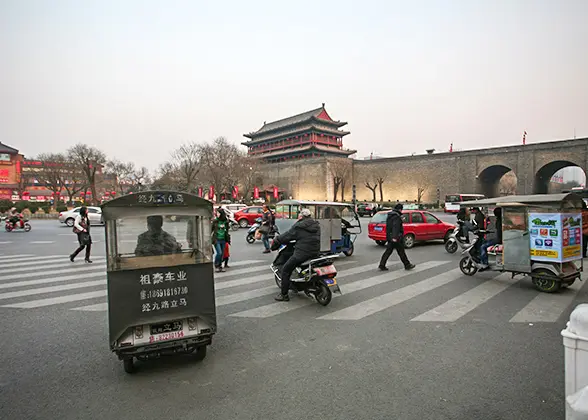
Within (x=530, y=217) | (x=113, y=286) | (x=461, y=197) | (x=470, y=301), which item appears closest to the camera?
(x=113, y=286)

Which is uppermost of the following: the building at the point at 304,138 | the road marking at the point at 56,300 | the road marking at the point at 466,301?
the building at the point at 304,138

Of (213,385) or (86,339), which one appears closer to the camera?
(213,385)

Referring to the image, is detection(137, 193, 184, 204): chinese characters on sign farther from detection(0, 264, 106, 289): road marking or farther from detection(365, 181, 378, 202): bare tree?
detection(365, 181, 378, 202): bare tree

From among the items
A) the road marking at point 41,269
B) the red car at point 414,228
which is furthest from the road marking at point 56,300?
the red car at point 414,228

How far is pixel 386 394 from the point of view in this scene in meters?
3.07

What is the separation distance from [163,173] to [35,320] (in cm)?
4837

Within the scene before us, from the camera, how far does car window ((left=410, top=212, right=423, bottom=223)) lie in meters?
12.9

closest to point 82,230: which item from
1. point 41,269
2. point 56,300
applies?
point 41,269

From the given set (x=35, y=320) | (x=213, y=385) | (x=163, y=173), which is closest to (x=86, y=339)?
(x=35, y=320)

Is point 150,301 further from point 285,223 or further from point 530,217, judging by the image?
point 285,223

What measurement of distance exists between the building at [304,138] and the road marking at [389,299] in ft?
161

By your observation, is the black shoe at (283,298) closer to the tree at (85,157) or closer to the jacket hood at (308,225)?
the jacket hood at (308,225)

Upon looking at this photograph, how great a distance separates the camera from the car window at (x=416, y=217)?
12914 millimetres

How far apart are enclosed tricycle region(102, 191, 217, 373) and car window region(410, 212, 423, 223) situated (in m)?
10.5
